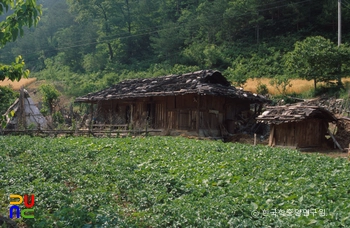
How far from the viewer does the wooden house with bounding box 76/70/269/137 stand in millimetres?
20172

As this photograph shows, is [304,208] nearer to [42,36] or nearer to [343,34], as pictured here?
[343,34]

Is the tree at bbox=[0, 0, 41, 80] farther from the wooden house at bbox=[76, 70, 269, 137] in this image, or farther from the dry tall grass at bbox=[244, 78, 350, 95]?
the dry tall grass at bbox=[244, 78, 350, 95]

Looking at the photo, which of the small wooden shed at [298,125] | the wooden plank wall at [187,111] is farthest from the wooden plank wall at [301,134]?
the wooden plank wall at [187,111]

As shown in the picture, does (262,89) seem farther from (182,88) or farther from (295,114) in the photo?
(295,114)

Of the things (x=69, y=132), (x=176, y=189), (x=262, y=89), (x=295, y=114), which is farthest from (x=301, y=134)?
(x=262, y=89)

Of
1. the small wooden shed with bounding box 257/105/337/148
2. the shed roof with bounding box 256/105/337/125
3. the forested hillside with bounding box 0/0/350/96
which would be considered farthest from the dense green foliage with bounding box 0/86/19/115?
the small wooden shed with bounding box 257/105/337/148

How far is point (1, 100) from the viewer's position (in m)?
26.2

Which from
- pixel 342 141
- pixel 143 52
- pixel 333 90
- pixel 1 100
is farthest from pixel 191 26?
pixel 342 141

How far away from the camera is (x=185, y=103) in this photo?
68.9ft

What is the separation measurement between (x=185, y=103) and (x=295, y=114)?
701 centimetres

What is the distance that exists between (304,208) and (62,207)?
4433 millimetres

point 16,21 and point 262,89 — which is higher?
point 262,89

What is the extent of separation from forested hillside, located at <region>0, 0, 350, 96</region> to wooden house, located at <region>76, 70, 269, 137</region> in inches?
471

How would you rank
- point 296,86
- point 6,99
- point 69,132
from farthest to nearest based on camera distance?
point 296,86 → point 6,99 → point 69,132
